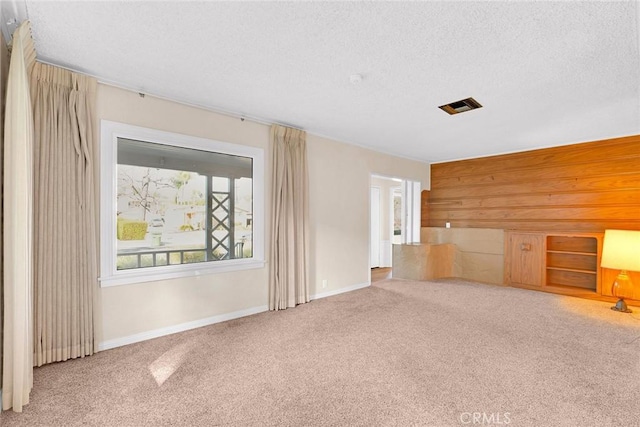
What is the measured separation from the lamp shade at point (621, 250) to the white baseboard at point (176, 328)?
451 cm

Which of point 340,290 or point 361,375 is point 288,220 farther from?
point 361,375

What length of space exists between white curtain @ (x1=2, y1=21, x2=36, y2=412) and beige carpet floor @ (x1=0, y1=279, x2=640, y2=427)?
8.0 inches

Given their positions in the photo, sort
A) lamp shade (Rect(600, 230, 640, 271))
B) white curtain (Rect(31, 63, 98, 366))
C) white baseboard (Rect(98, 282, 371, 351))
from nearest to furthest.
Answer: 1. white curtain (Rect(31, 63, 98, 366))
2. white baseboard (Rect(98, 282, 371, 351))
3. lamp shade (Rect(600, 230, 640, 271))

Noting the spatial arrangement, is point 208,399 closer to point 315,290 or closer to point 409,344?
point 409,344

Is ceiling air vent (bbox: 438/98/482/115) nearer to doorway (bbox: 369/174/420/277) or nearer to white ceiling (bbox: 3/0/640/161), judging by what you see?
white ceiling (bbox: 3/0/640/161)

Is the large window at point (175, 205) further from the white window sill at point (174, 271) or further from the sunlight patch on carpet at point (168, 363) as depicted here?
the sunlight patch on carpet at point (168, 363)

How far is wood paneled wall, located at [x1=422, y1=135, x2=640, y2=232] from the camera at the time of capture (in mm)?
4438

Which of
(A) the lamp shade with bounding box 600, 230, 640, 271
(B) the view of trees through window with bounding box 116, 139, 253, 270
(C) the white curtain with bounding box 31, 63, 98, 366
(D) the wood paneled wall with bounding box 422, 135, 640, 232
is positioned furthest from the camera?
(D) the wood paneled wall with bounding box 422, 135, 640, 232

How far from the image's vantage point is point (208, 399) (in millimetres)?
2016

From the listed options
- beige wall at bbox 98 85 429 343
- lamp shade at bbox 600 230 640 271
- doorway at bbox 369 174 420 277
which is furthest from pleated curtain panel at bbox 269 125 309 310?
lamp shade at bbox 600 230 640 271

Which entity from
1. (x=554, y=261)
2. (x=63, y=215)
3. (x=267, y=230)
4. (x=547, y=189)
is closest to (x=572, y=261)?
(x=554, y=261)

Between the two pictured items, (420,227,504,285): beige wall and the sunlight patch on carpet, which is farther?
(420,227,504,285): beige wall

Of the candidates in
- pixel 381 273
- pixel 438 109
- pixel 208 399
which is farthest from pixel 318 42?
pixel 381 273

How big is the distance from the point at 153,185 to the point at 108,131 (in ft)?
2.05
